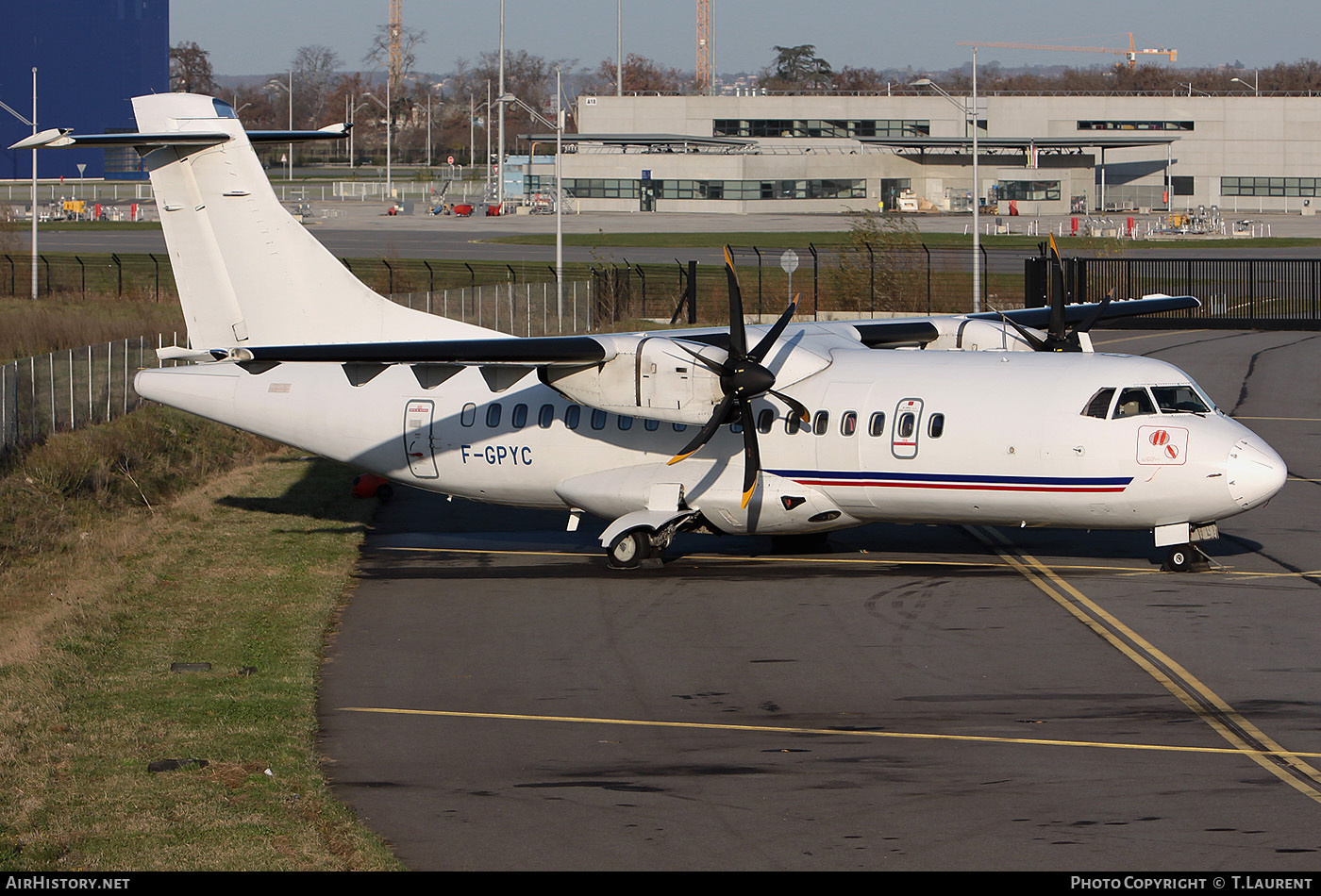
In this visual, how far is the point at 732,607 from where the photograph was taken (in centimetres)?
1905

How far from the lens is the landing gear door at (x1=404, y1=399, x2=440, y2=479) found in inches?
909

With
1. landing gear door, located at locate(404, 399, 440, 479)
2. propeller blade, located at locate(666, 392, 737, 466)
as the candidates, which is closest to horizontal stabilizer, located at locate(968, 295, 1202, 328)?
propeller blade, located at locate(666, 392, 737, 466)

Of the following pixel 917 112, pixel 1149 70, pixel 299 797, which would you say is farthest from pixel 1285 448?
pixel 1149 70

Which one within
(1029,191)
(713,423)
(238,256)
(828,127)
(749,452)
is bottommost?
(749,452)

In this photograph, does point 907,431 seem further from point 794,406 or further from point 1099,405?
point 1099,405

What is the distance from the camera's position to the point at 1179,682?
15227mm

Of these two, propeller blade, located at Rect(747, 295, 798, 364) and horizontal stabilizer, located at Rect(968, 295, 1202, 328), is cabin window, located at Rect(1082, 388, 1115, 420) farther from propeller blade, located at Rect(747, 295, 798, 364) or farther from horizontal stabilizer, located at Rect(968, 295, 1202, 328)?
horizontal stabilizer, located at Rect(968, 295, 1202, 328)


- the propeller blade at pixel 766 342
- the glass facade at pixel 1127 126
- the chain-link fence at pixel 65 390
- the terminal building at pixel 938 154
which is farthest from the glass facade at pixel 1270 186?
the propeller blade at pixel 766 342

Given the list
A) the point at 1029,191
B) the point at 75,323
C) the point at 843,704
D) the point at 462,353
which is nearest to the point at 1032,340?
the point at 462,353

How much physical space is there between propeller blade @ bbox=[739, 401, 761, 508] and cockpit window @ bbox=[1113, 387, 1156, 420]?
5.10 metres

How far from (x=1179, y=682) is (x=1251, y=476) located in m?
4.73

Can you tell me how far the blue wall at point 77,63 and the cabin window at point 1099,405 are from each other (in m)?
115

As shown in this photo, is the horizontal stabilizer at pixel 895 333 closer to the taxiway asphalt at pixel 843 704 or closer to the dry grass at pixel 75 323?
the taxiway asphalt at pixel 843 704

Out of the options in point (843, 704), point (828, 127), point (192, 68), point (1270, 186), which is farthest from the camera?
point (192, 68)
